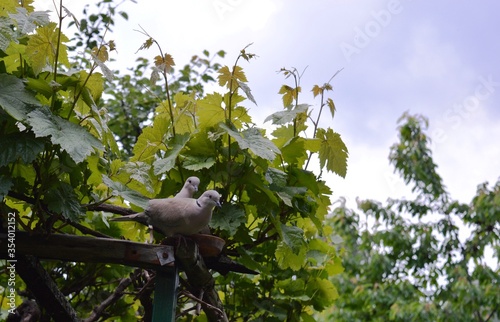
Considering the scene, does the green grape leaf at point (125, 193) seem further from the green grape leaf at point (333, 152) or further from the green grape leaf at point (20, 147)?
the green grape leaf at point (333, 152)

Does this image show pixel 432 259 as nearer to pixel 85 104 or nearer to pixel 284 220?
pixel 284 220

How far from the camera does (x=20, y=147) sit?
1235 mm

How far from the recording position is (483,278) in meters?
6.38

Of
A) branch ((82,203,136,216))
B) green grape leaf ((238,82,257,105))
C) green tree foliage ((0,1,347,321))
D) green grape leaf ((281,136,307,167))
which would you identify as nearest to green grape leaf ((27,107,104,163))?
green tree foliage ((0,1,347,321))

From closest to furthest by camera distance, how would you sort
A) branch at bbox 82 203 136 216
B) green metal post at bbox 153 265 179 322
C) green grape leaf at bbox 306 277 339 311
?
green metal post at bbox 153 265 179 322, branch at bbox 82 203 136 216, green grape leaf at bbox 306 277 339 311

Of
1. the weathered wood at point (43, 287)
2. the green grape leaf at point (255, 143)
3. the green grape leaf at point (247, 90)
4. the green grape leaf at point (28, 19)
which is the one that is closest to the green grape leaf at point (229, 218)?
the green grape leaf at point (255, 143)

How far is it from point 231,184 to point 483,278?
544cm

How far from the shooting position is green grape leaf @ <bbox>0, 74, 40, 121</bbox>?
1218mm

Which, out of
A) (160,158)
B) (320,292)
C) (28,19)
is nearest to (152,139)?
(160,158)

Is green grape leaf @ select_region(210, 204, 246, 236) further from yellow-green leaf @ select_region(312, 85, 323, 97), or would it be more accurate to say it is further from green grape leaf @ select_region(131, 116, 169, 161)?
yellow-green leaf @ select_region(312, 85, 323, 97)

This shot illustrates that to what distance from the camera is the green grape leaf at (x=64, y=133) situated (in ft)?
3.98

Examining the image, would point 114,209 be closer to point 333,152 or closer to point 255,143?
point 255,143

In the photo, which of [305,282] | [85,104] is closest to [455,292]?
[305,282]

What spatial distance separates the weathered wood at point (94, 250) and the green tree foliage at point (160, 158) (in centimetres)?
4
